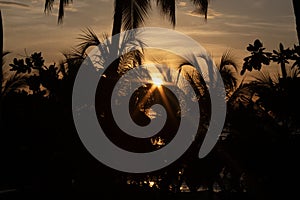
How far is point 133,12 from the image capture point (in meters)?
14.6

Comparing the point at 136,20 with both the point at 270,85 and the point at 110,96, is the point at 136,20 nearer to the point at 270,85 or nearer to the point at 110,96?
the point at 110,96

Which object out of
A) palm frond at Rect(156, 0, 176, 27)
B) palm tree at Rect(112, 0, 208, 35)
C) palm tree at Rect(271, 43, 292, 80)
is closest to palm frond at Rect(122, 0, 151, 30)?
palm tree at Rect(112, 0, 208, 35)

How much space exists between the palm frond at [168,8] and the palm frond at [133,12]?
21.2 inches

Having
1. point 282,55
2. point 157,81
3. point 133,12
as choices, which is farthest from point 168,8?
point 282,55

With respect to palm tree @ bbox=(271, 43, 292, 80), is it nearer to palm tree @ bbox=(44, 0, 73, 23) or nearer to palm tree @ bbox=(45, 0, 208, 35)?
palm tree @ bbox=(45, 0, 208, 35)

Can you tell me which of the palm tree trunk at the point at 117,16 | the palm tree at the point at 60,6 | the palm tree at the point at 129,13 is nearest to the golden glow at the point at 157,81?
the palm tree at the point at 129,13

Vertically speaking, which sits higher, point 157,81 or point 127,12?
point 127,12

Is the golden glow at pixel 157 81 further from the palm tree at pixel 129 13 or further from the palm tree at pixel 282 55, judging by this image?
the palm tree at pixel 282 55

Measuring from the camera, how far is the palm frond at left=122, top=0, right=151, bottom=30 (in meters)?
14.5

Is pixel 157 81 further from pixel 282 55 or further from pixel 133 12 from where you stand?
pixel 282 55

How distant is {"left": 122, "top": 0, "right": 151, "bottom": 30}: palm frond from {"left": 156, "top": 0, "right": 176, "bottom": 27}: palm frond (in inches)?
21.2

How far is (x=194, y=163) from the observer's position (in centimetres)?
1333

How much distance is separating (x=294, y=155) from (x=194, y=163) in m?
4.38

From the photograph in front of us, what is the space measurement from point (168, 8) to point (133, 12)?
102cm
